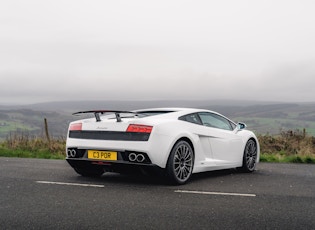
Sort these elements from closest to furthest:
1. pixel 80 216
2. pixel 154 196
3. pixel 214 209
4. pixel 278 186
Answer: pixel 80 216 < pixel 214 209 < pixel 154 196 < pixel 278 186

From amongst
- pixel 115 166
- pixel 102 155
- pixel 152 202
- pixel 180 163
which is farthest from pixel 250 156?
pixel 152 202

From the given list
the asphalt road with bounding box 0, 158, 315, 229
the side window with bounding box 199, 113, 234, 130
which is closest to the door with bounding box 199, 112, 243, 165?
the side window with bounding box 199, 113, 234, 130

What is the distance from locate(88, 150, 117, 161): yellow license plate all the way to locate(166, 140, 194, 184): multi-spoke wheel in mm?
887

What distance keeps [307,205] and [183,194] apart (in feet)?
5.73

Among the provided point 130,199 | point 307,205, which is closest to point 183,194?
point 130,199

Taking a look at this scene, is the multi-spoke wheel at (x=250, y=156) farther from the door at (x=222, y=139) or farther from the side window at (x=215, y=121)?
the side window at (x=215, y=121)

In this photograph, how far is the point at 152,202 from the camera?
20.4ft

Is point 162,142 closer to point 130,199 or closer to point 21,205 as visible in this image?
point 130,199

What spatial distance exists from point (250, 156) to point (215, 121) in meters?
1.38

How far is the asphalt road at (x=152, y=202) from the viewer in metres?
5.05

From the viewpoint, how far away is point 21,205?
19.5ft

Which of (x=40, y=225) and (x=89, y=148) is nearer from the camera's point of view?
(x=40, y=225)

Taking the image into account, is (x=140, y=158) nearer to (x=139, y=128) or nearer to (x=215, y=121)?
(x=139, y=128)

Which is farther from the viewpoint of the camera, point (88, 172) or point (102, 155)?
point (88, 172)
